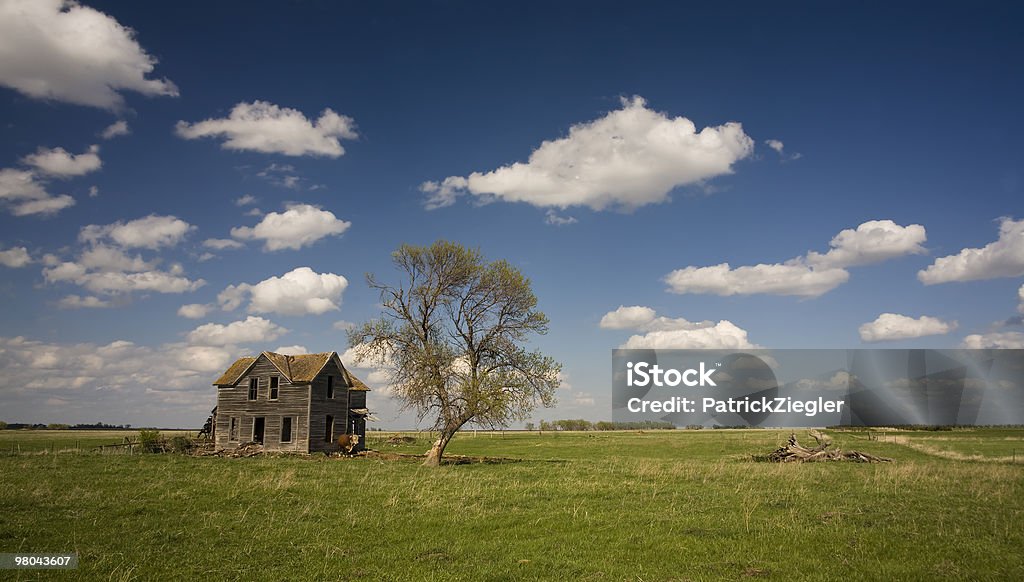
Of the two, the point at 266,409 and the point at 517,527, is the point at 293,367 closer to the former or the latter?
the point at 266,409

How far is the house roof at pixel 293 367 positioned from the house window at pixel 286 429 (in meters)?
3.33

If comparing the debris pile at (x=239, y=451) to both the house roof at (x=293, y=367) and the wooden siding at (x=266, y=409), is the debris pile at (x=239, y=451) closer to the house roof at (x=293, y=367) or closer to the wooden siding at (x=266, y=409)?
the wooden siding at (x=266, y=409)

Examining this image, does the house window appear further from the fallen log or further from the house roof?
the fallen log

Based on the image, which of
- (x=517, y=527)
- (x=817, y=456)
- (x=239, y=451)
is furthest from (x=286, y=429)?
(x=817, y=456)

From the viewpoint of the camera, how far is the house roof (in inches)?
1980

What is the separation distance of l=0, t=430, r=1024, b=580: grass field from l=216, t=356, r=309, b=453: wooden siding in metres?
22.7

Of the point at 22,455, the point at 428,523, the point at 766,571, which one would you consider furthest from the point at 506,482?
the point at 22,455

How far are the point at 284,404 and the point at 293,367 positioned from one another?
3.63 m

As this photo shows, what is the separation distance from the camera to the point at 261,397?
50.9 meters

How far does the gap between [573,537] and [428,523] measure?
4265 mm

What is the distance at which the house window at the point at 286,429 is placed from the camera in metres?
49.8

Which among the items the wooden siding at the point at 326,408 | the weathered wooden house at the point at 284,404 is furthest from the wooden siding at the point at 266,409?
the wooden siding at the point at 326,408

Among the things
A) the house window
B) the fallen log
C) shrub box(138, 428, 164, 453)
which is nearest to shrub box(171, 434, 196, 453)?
shrub box(138, 428, 164, 453)

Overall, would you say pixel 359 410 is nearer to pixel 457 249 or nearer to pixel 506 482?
pixel 457 249
